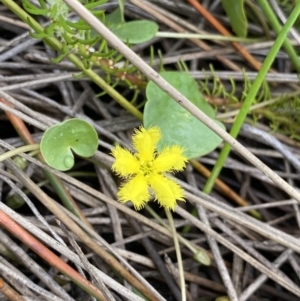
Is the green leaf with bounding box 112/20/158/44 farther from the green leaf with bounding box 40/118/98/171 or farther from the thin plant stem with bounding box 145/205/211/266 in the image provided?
the thin plant stem with bounding box 145/205/211/266

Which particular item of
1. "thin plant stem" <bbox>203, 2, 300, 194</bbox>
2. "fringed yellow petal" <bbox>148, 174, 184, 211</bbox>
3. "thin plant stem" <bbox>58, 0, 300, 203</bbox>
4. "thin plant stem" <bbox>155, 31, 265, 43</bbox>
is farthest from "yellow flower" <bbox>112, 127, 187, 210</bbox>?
"thin plant stem" <bbox>155, 31, 265, 43</bbox>

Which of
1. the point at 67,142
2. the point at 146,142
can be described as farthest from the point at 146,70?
the point at 67,142

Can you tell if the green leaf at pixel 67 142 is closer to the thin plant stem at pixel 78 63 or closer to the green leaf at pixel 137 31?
the thin plant stem at pixel 78 63

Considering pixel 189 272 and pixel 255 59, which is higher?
pixel 255 59

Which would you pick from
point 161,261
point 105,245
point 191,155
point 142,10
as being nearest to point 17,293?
point 105,245

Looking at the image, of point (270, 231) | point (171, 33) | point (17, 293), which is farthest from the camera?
point (171, 33)

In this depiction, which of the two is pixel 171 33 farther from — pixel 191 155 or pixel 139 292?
pixel 139 292

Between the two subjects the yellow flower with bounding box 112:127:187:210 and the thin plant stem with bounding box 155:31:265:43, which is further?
the thin plant stem with bounding box 155:31:265:43

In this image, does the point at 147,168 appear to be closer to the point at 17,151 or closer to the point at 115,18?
the point at 17,151
